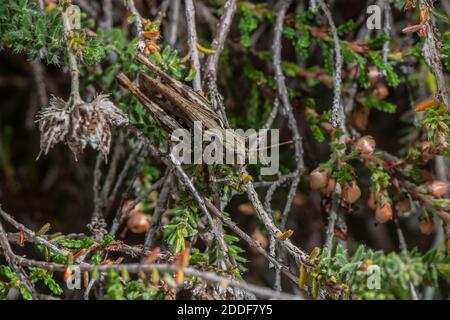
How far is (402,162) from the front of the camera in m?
1.75

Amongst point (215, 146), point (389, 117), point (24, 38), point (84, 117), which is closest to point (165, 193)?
point (215, 146)

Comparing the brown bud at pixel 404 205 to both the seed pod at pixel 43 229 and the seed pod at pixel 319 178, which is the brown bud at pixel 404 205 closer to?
the seed pod at pixel 319 178

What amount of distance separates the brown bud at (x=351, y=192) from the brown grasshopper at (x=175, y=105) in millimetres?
426

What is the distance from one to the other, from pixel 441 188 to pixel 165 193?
85cm

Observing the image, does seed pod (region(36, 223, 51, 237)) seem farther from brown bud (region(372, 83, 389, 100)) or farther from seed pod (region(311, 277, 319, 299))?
brown bud (region(372, 83, 389, 100))

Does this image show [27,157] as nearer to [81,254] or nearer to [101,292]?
[101,292]

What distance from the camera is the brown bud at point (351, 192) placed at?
166 centimetres

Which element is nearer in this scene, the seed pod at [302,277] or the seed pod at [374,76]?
the seed pod at [302,277]

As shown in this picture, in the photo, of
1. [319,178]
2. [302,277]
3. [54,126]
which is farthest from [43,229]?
[319,178]

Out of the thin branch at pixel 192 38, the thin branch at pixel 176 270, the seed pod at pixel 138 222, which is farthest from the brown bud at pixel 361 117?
the thin branch at pixel 176 270

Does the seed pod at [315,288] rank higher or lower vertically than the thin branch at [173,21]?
lower

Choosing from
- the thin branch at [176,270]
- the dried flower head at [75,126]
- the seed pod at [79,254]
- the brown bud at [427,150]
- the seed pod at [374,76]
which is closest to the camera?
the thin branch at [176,270]

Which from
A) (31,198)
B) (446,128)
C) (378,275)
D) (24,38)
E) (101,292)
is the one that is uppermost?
(24,38)

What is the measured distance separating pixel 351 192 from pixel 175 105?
0.60 metres
